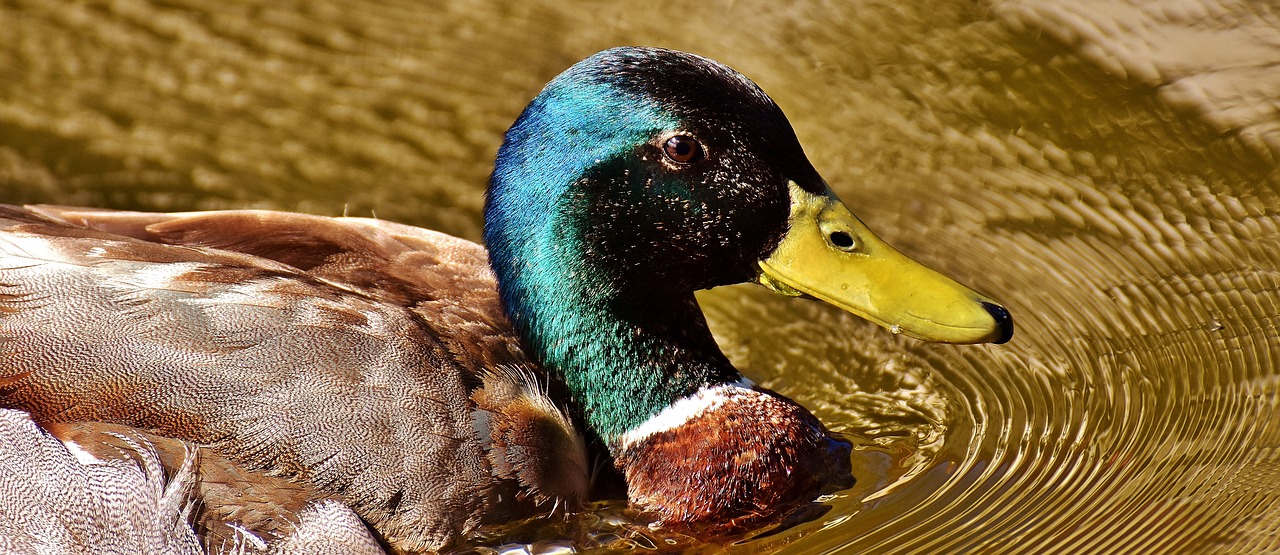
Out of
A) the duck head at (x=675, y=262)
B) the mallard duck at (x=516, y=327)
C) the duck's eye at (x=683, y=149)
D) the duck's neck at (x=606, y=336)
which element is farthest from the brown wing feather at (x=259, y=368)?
the duck's eye at (x=683, y=149)

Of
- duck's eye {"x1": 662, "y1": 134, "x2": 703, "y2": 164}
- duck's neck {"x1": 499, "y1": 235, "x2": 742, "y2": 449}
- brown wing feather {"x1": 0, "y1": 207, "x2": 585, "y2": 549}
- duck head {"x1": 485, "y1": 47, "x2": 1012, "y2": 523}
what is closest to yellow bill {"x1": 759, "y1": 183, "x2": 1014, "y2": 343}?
duck head {"x1": 485, "y1": 47, "x2": 1012, "y2": 523}

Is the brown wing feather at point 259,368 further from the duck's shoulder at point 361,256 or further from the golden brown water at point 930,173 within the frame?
the golden brown water at point 930,173

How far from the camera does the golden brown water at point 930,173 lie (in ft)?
13.9

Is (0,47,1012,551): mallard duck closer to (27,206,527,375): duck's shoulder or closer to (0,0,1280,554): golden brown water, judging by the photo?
(27,206,527,375): duck's shoulder

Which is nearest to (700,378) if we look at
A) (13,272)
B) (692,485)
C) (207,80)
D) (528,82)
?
(692,485)

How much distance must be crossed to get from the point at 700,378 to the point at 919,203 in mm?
1751

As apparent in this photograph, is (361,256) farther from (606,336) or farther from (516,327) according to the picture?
(606,336)

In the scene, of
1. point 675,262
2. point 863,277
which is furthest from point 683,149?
point 863,277

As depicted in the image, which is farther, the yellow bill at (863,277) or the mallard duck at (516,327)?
the yellow bill at (863,277)

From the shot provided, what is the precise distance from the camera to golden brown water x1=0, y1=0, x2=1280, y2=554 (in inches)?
167

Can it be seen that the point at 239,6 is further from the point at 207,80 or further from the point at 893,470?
the point at 893,470

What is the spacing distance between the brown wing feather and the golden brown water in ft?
1.20

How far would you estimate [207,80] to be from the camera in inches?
259

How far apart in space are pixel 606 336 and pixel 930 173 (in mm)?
2179
